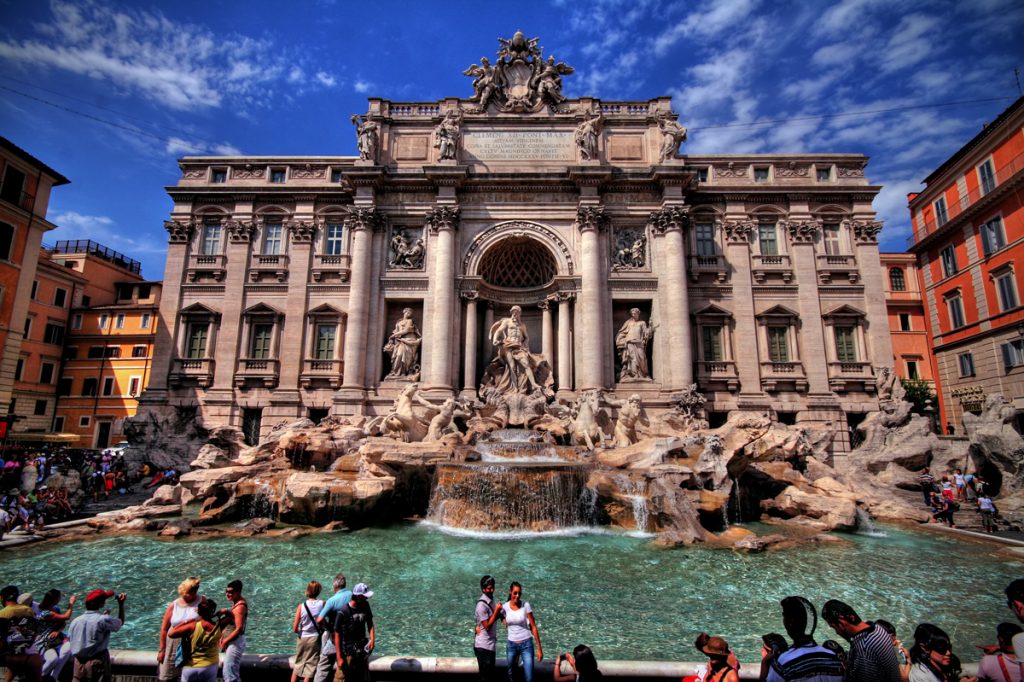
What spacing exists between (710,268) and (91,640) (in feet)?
83.4

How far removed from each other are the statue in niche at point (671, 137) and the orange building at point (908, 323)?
18.8 m

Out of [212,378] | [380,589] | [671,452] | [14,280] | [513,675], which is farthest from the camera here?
[212,378]

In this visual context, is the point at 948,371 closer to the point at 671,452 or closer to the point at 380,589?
the point at 671,452

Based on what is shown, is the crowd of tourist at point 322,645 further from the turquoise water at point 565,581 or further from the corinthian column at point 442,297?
the corinthian column at point 442,297

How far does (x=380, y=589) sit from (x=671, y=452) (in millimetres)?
10263

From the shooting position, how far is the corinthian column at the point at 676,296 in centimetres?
2245

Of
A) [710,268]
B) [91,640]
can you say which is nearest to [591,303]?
[710,268]

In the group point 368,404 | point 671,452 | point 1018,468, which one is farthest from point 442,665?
point 1018,468

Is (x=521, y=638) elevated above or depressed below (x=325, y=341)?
below

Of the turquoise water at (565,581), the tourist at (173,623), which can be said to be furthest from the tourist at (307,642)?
the turquoise water at (565,581)

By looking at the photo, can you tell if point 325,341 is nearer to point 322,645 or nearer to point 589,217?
point 589,217

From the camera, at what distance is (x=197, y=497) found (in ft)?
50.8

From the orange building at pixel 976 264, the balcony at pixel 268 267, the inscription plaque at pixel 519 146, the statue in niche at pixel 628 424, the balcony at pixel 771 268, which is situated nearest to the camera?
the statue in niche at pixel 628 424

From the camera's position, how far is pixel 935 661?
4.04m
